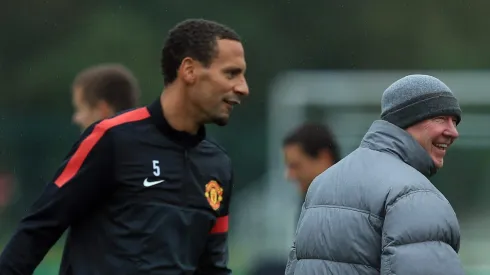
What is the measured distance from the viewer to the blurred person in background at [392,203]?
2506 millimetres

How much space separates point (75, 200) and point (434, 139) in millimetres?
895

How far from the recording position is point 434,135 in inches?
108

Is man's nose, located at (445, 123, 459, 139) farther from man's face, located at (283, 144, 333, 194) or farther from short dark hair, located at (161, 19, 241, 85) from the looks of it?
man's face, located at (283, 144, 333, 194)

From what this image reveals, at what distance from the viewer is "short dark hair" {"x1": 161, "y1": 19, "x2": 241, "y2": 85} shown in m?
3.21

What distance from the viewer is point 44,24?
618 centimetres

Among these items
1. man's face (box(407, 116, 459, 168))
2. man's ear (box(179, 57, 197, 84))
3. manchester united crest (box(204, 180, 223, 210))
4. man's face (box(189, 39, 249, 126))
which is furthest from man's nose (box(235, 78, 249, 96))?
man's face (box(407, 116, 459, 168))

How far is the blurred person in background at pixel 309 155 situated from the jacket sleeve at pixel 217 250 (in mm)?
1015

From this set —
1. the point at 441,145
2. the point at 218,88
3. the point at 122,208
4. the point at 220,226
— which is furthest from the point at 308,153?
the point at 441,145

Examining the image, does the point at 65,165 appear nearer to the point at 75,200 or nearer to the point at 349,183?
the point at 75,200

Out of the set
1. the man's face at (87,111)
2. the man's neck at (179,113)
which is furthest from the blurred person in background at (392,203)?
the man's face at (87,111)

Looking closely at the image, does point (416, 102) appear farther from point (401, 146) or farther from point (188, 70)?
point (188, 70)

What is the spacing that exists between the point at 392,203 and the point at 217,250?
2.69ft

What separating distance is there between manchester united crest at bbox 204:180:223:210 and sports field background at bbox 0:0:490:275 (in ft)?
7.40

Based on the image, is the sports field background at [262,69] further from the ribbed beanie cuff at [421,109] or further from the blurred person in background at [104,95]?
the ribbed beanie cuff at [421,109]
